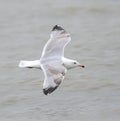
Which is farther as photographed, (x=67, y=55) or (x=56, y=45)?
(x=67, y=55)

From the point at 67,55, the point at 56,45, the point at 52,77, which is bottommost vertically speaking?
the point at 67,55

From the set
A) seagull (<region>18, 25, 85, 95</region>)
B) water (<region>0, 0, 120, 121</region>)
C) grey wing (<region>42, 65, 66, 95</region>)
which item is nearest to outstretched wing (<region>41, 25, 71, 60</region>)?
seagull (<region>18, 25, 85, 95</region>)

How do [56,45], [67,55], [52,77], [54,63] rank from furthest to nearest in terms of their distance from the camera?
[67,55] → [56,45] → [54,63] → [52,77]

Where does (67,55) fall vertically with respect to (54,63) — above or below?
below

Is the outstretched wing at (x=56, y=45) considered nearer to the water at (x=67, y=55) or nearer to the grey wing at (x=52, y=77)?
the grey wing at (x=52, y=77)

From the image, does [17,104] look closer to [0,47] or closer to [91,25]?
[0,47]

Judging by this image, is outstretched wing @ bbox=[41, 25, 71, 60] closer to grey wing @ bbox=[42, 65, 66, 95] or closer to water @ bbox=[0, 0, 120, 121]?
grey wing @ bbox=[42, 65, 66, 95]

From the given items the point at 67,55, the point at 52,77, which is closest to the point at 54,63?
the point at 52,77

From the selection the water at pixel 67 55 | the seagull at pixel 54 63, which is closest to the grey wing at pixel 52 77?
the seagull at pixel 54 63

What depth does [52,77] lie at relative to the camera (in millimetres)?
9484

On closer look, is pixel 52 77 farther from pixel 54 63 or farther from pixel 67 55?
pixel 67 55

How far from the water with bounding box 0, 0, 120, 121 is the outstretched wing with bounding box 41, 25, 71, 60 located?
884 mm

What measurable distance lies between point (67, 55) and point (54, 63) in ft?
9.70

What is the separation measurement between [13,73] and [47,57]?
2.09 meters
